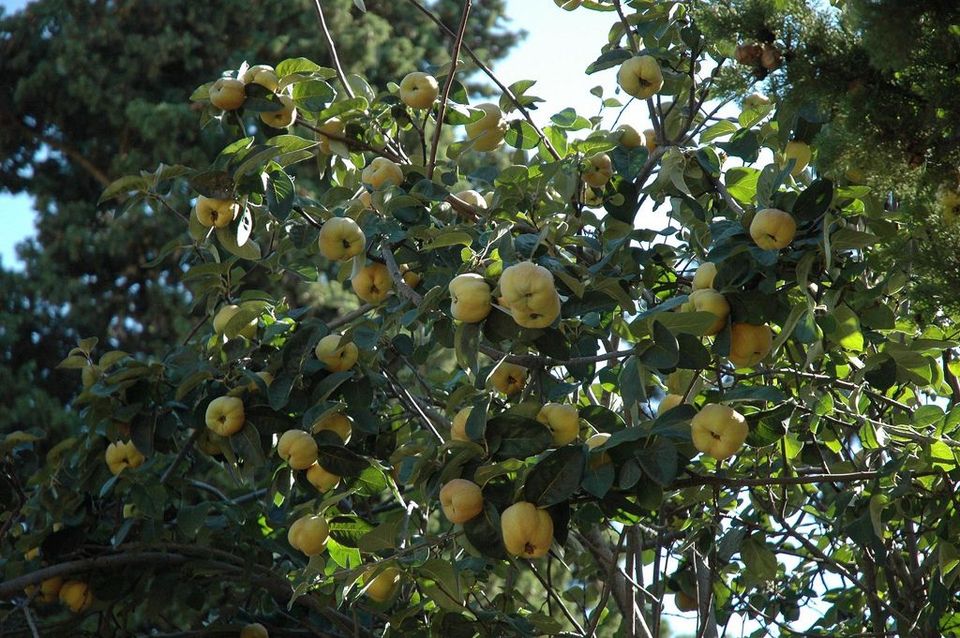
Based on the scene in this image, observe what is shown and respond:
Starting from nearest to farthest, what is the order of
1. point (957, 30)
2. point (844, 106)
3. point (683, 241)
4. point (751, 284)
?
1. point (957, 30)
2. point (844, 106)
3. point (751, 284)
4. point (683, 241)

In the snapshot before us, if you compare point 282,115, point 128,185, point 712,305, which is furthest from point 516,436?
point 128,185

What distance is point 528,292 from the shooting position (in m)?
1.90

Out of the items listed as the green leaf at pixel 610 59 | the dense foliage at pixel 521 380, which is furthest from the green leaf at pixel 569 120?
the green leaf at pixel 610 59

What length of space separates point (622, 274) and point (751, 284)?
1.13 ft

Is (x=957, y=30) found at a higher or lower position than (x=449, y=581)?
higher

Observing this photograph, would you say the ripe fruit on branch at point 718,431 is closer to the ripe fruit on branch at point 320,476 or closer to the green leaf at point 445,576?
the green leaf at point 445,576

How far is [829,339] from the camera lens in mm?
→ 2258

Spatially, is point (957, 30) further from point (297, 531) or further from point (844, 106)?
point (297, 531)

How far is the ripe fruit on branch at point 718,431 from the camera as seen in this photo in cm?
203

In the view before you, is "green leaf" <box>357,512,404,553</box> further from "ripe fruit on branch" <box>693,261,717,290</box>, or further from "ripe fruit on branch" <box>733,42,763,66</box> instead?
"ripe fruit on branch" <box>733,42,763,66</box>

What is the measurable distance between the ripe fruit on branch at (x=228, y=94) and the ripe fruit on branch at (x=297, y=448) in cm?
74

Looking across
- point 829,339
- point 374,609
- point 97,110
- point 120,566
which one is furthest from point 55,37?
point 829,339

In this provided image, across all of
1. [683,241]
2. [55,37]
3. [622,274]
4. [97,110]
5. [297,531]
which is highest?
[55,37]

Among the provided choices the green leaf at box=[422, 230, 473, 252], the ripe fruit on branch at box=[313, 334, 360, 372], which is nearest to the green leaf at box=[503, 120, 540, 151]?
the green leaf at box=[422, 230, 473, 252]
